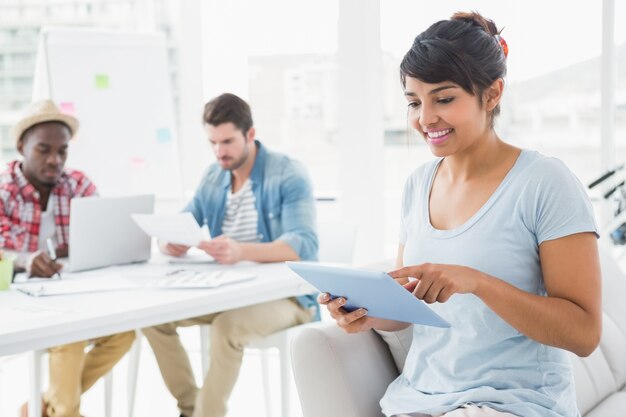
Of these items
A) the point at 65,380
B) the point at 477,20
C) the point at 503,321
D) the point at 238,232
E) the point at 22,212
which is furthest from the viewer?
the point at 238,232

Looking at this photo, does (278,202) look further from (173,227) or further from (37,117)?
(37,117)

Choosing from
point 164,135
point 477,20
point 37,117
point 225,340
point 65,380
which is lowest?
point 65,380

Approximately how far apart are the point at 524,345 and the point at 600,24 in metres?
2.72

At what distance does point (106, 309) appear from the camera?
2117 millimetres

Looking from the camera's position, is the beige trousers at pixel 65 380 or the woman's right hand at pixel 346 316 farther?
the beige trousers at pixel 65 380

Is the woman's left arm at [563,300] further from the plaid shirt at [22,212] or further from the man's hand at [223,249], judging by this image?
the plaid shirt at [22,212]

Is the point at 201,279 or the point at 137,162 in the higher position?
the point at 137,162

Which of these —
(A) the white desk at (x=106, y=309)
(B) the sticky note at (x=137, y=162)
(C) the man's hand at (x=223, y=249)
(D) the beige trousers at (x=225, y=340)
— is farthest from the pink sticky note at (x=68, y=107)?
(A) the white desk at (x=106, y=309)

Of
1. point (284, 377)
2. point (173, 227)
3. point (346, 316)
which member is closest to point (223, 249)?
point (173, 227)

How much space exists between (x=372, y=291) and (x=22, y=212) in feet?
6.16

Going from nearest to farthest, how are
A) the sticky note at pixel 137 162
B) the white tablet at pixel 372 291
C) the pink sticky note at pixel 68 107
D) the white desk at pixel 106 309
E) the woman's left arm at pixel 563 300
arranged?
the white tablet at pixel 372 291
the woman's left arm at pixel 563 300
the white desk at pixel 106 309
the pink sticky note at pixel 68 107
the sticky note at pixel 137 162

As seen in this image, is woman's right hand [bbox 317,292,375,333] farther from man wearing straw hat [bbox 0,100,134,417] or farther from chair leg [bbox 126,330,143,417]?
chair leg [bbox 126,330,143,417]

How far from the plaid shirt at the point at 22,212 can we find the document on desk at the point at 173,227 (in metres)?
0.38

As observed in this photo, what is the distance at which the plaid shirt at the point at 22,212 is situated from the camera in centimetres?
280
